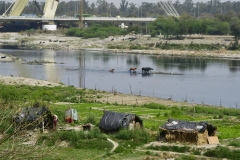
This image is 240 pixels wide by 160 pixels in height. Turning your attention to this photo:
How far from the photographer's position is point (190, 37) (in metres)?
88.4

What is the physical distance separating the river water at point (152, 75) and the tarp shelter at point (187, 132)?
52.7ft

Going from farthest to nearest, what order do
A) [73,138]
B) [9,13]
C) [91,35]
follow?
[9,13]
[91,35]
[73,138]

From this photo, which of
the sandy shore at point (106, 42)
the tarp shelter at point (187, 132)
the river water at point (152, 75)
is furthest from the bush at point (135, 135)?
the sandy shore at point (106, 42)

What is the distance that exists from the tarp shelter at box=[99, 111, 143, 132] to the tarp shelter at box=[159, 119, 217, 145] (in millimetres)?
1424

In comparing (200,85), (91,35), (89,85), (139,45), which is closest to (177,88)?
(200,85)

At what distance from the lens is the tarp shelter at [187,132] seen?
17.5 meters

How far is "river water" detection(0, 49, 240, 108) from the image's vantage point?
132 feet

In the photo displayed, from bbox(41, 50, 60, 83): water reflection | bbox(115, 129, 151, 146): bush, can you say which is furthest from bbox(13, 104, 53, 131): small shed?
bbox(41, 50, 60, 83): water reflection

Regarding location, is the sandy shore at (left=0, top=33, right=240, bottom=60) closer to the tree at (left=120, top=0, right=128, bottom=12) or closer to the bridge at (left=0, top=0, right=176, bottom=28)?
the bridge at (left=0, top=0, right=176, bottom=28)

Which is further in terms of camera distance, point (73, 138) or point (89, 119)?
point (89, 119)

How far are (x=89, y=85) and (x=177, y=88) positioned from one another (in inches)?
262

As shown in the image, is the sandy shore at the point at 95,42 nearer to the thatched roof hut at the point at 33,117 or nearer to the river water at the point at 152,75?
the river water at the point at 152,75

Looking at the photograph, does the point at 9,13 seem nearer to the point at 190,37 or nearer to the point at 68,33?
the point at 68,33

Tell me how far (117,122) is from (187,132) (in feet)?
8.76
